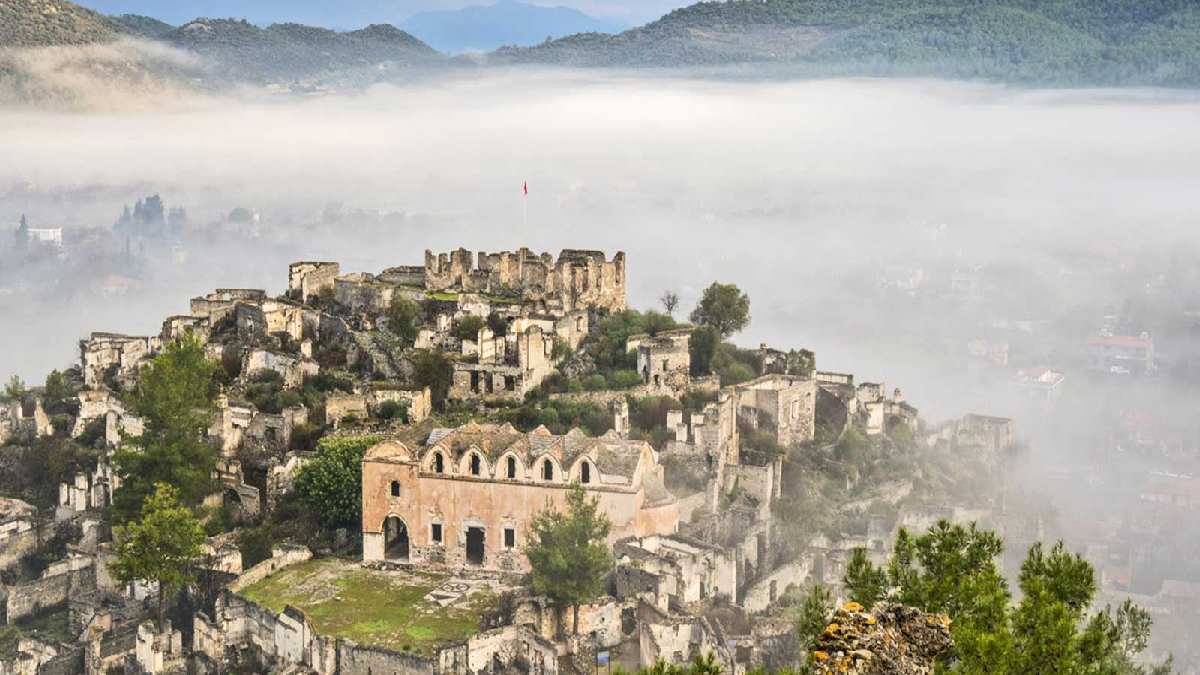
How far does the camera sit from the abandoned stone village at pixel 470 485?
39.6 metres

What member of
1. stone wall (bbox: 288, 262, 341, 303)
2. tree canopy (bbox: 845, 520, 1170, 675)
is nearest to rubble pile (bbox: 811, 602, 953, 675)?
tree canopy (bbox: 845, 520, 1170, 675)

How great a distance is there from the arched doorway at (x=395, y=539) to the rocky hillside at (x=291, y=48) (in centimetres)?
11328

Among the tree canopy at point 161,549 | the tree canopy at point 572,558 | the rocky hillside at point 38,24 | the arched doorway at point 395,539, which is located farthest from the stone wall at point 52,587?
the rocky hillside at point 38,24

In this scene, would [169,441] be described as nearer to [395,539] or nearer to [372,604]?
[395,539]

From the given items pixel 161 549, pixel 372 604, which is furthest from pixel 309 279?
pixel 372 604

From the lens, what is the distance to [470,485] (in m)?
43.8

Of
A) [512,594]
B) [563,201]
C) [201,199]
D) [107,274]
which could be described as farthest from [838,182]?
[512,594]

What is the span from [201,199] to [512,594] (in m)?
146

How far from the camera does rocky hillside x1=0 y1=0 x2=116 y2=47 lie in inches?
4776

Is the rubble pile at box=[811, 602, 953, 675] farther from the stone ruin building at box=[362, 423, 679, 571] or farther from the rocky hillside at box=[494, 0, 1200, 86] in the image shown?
the rocky hillside at box=[494, 0, 1200, 86]

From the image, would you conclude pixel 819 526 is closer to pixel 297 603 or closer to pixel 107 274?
pixel 297 603

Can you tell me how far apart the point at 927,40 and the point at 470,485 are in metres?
150

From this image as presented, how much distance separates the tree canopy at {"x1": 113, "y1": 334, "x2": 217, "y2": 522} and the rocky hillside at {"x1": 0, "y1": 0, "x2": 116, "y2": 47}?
265 feet

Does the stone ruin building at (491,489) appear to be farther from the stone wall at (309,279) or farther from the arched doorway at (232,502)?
the stone wall at (309,279)
